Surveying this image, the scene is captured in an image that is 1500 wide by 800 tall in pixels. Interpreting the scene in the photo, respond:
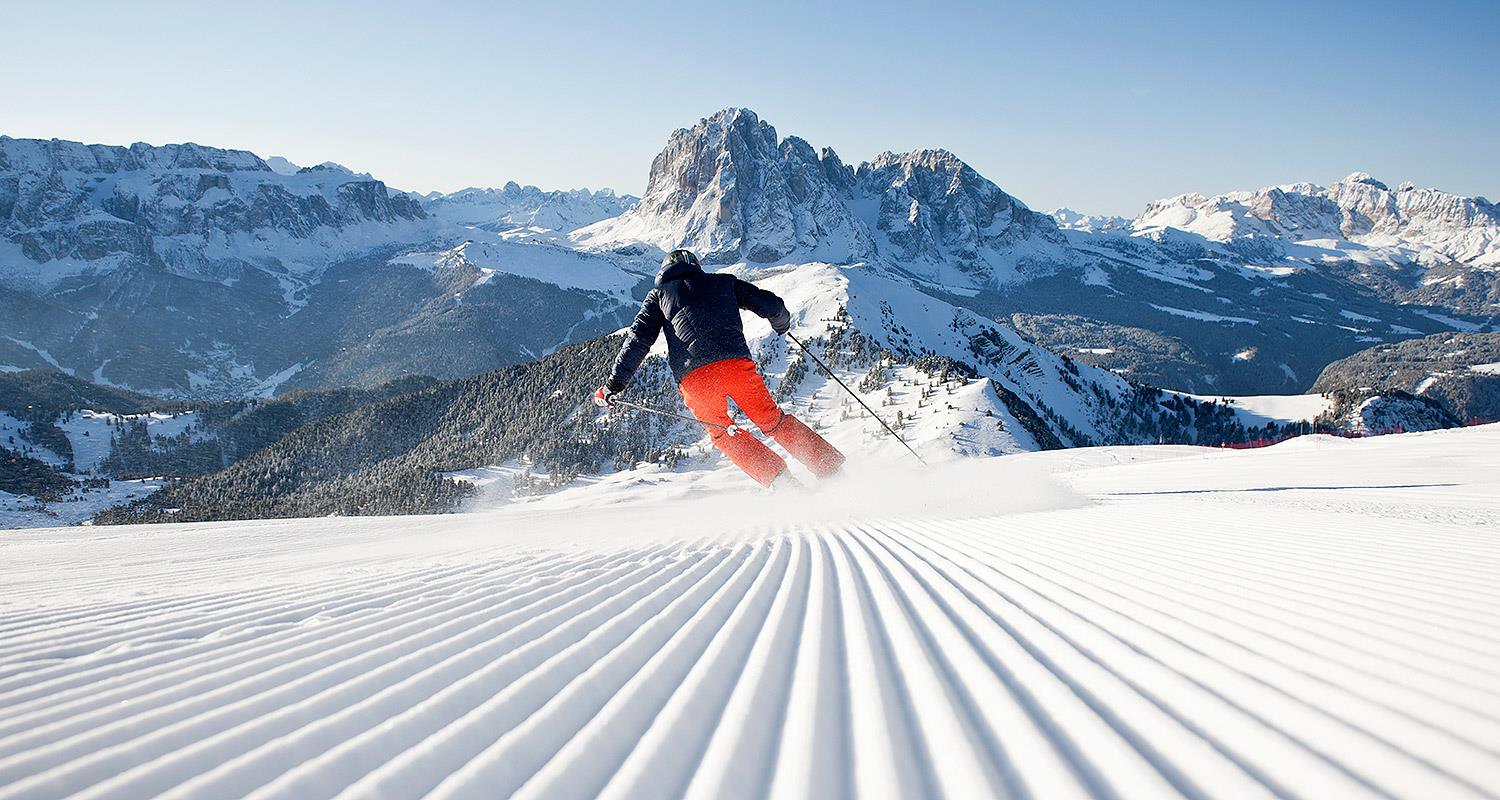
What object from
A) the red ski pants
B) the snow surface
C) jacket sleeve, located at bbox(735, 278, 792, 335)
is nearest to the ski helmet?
jacket sleeve, located at bbox(735, 278, 792, 335)

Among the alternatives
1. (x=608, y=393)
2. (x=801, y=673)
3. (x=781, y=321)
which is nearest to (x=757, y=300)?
(x=781, y=321)

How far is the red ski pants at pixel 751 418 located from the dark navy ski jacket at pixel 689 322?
25cm

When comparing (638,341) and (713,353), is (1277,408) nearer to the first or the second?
(713,353)

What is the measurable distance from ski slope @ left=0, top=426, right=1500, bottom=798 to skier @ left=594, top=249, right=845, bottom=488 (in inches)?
195

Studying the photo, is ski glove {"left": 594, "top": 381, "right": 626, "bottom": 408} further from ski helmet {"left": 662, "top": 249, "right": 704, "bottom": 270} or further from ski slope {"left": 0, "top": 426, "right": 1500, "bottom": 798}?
ski slope {"left": 0, "top": 426, "right": 1500, "bottom": 798}

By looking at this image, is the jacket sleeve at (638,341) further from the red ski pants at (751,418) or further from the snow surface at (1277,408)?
the snow surface at (1277,408)

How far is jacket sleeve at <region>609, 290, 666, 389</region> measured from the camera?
1084 cm

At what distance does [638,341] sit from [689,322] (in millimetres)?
914

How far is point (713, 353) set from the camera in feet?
35.7

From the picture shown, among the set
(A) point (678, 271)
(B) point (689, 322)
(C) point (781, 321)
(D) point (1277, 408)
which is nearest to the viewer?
(B) point (689, 322)

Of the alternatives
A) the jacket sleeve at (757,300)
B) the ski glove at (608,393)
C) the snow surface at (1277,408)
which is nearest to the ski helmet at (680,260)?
the jacket sleeve at (757,300)

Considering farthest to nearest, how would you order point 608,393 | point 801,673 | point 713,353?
1. point 608,393
2. point 713,353
3. point 801,673

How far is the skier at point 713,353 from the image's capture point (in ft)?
35.6

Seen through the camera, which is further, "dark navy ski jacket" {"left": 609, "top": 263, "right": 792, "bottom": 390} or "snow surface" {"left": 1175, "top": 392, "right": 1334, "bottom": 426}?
"snow surface" {"left": 1175, "top": 392, "right": 1334, "bottom": 426}
